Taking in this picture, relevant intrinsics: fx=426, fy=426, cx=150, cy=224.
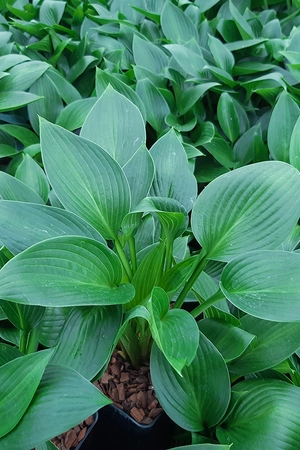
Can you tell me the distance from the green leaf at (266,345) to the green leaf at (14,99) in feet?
2.44

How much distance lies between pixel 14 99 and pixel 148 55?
425 mm

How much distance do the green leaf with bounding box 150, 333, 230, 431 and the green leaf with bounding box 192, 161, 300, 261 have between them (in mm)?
150

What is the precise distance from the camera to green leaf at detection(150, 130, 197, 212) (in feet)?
2.35

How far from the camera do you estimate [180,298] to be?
0.68 m

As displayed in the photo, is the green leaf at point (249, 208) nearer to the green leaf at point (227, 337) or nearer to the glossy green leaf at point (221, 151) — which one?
the green leaf at point (227, 337)

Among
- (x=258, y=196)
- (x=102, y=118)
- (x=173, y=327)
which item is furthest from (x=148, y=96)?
(x=173, y=327)

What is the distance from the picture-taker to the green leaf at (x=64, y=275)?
500 mm

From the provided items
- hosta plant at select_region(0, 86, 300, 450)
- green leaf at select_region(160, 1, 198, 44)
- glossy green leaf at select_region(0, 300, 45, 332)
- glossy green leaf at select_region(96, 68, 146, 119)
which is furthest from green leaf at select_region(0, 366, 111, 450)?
green leaf at select_region(160, 1, 198, 44)

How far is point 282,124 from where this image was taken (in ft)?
3.28

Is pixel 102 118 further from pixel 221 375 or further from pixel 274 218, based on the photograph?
pixel 221 375

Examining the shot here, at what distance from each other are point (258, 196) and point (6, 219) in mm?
349

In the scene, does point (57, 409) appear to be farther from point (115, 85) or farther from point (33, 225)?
point (115, 85)

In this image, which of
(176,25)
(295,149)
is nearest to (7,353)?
(295,149)

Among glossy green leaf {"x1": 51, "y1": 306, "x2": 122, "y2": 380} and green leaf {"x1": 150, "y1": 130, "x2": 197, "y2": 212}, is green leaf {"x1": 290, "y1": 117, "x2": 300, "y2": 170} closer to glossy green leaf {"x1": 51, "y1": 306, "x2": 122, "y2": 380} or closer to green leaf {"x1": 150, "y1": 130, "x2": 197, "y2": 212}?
green leaf {"x1": 150, "y1": 130, "x2": 197, "y2": 212}
